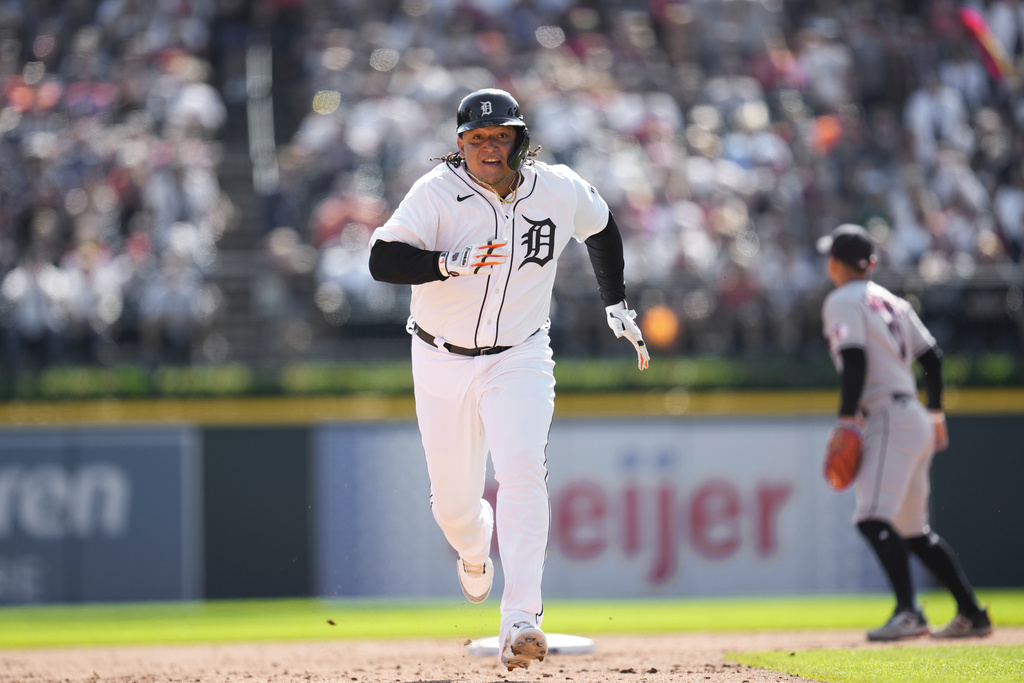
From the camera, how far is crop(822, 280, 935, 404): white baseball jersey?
6996mm

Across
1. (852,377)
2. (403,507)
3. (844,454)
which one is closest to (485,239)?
(852,377)

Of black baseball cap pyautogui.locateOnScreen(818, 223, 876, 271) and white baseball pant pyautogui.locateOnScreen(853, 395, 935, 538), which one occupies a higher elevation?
black baseball cap pyautogui.locateOnScreen(818, 223, 876, 271)

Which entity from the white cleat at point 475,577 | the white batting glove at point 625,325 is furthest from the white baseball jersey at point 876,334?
the white cleat at point 475,577

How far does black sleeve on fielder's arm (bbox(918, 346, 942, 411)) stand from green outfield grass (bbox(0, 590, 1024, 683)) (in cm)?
140

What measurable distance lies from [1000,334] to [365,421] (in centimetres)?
533

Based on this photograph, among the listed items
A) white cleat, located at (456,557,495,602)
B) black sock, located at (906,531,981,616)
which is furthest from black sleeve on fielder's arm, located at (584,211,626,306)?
black sock, located at (906,531,981,616)

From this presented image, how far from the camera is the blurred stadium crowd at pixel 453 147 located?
36.8 ft

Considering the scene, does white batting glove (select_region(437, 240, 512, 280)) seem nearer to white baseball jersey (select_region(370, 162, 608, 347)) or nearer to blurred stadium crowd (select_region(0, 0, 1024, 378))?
white baseball jersey (select_region(370, 162, 608, 347))

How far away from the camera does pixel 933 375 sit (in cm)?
723

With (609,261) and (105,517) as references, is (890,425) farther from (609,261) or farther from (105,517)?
(105,517)

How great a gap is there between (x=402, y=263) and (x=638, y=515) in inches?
237

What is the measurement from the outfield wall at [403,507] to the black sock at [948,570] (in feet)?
12.4

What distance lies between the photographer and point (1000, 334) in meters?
11.3

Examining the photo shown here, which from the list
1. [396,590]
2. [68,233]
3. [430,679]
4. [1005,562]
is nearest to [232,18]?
[68,233]
